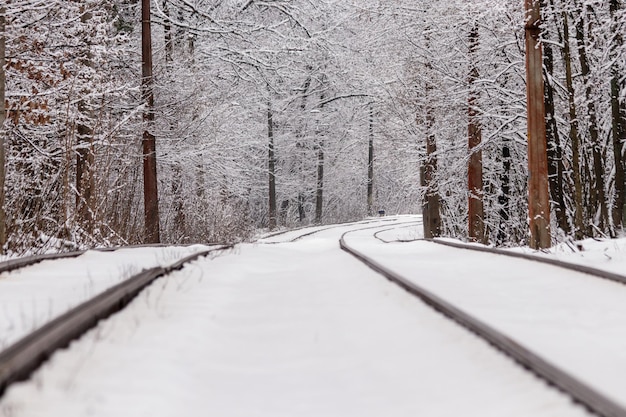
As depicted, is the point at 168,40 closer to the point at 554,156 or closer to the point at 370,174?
the point at 554,156

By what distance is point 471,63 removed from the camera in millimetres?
16016

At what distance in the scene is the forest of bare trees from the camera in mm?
11352

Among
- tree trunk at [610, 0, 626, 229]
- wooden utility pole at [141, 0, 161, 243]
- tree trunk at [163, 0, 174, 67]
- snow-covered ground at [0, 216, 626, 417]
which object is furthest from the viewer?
tree trunk at [163, 0, 174, 67]

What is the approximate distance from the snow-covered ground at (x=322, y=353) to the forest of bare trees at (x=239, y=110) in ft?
21.2

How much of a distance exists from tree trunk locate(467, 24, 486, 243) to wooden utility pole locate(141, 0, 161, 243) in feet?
25.9

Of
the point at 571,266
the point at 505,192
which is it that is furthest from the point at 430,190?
the point at 571,266

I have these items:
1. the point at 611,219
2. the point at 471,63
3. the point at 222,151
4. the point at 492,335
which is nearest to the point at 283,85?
the point at 222,151

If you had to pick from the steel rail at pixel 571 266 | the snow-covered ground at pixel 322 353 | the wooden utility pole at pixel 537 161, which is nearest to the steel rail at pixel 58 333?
the snow-covered ground at pixel 322 353

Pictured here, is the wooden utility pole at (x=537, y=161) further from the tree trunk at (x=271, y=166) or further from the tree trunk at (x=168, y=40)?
the tree trunk at (x=271, y=166)

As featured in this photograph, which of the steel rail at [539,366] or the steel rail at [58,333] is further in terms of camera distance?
the steel rail at [58,333]

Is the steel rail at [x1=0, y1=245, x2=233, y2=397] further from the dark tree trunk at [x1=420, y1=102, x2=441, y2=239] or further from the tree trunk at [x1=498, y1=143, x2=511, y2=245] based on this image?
the dark tree trunk at [x1=420, y1=102, x2=441, y2=239]

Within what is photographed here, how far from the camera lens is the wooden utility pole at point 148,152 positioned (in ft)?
55.2

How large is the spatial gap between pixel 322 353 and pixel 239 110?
2234 centimetres

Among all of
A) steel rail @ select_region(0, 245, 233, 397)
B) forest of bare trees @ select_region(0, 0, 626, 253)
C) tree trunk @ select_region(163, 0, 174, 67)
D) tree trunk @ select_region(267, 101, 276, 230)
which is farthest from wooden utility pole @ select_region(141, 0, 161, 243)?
tree trunk @ select_region(267, 101, 276, 230)
